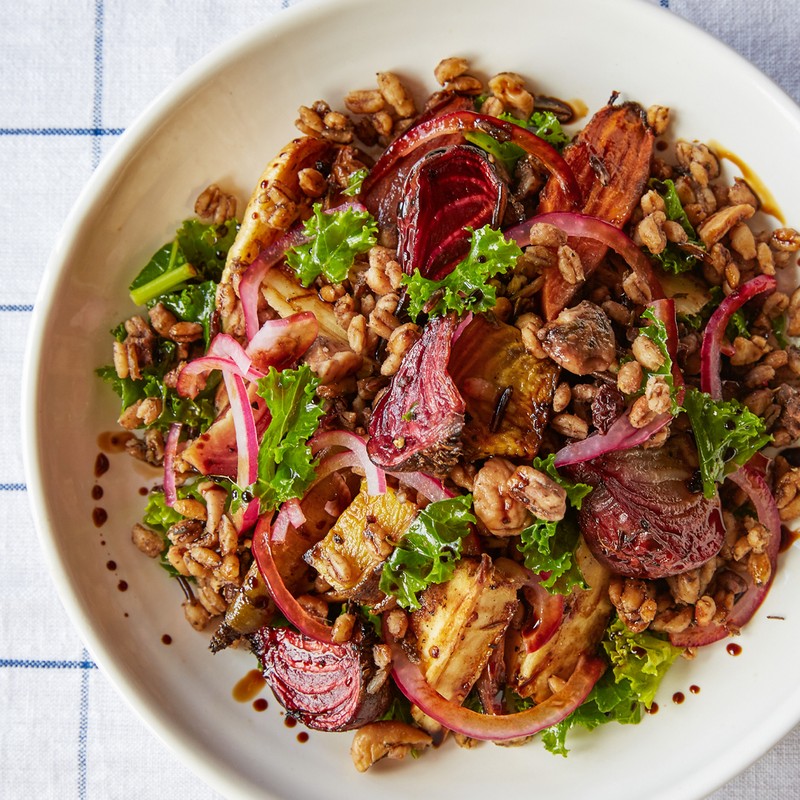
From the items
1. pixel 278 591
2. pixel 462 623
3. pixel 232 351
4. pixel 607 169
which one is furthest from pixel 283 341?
pixel 607 169

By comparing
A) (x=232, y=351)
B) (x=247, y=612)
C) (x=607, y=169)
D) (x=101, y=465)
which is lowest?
(x=247, y=612)

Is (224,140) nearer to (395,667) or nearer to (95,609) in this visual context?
(95,609)

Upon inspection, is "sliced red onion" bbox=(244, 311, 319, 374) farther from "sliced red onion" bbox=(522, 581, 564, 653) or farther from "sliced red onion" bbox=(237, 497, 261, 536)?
"sliced red onion" bbox=(522, 581, 564, 653)

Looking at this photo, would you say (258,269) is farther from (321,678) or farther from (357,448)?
(321,678)

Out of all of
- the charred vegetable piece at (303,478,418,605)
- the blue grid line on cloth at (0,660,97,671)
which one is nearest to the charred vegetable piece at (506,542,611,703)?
the charred vegetable piece at (303,478,418,605)

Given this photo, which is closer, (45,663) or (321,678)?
(321,678)
